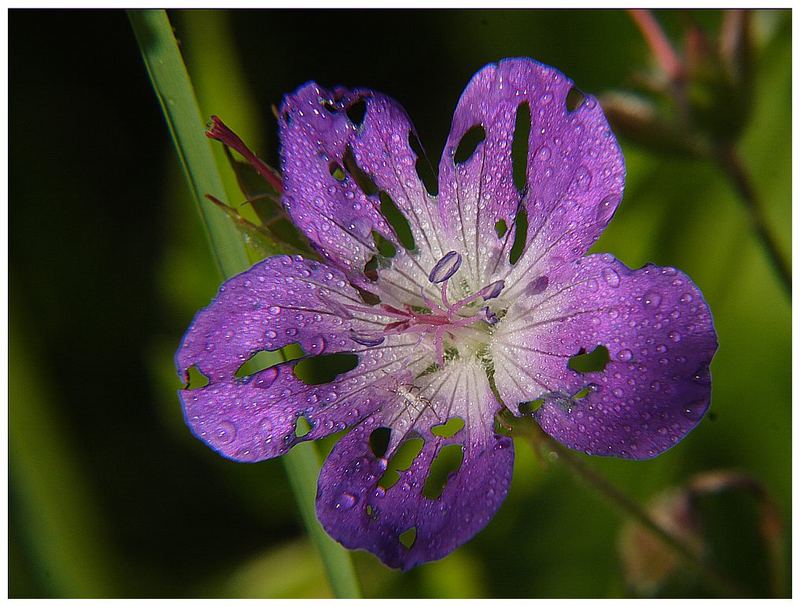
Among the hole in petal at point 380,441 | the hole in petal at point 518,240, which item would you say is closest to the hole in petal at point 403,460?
the hole in petal at point 380,441

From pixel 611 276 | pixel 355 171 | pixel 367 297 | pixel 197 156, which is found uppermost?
pixel 197 156

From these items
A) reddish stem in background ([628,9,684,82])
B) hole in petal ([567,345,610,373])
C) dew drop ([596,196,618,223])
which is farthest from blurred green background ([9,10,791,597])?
dew drop ([596,196,618,223])

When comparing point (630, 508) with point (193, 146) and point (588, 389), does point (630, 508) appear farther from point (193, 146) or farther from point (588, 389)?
point (193, 146)

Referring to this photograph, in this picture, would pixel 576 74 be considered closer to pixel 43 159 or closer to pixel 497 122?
pixel 497 122

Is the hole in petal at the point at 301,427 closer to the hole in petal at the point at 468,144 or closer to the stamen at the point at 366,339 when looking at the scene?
the stamen at the point at 366,339

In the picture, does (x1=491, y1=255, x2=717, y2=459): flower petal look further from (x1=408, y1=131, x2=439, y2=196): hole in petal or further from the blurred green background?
the blurred green background

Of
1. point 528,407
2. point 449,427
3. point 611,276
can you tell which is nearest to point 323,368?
point 449,427
